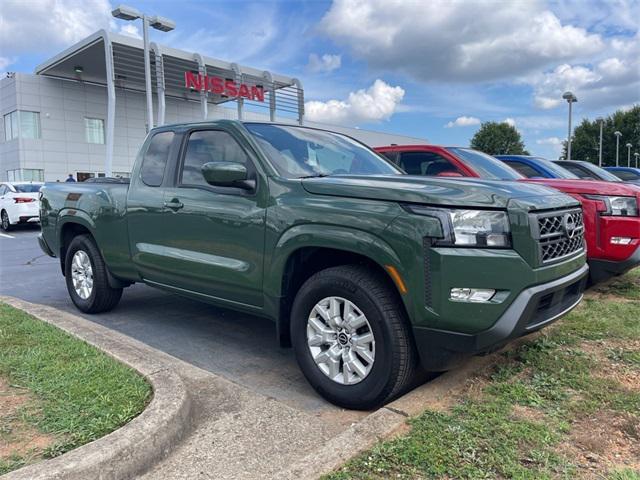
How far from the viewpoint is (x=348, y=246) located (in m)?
3.12

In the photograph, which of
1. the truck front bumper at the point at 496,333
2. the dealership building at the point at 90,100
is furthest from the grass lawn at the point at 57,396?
the dealership building at the point at 90,100

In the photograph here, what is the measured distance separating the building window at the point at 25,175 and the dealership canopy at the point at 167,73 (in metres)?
5.37

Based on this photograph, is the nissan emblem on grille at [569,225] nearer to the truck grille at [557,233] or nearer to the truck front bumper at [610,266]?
the truck grille at [557,233]

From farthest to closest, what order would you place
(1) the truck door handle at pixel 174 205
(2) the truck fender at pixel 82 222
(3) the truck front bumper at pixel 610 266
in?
(2) the truck fender at pixel 82 222 < (3) the truck front bumper at pixel 610 266 < (1) the truck door handle at pixel 174 205

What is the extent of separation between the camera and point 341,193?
326cm

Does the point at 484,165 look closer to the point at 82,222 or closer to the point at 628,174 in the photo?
the point at 82,222

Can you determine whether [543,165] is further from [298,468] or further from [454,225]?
[298,468]

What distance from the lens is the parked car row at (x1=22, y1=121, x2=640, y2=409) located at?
283 centimetres

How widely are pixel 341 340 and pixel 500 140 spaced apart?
6358 cm

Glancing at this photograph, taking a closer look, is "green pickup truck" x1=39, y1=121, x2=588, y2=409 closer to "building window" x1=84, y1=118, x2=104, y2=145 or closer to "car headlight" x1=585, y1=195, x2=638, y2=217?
"car headlight" x1=585, y1=195, x2=638, y2=217

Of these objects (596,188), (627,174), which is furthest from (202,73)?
(596,188)

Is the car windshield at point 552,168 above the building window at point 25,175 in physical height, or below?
below

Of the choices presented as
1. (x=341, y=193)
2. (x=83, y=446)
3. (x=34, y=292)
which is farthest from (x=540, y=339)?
(x=34, y=292)

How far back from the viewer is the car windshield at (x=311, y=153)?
3871 mm
